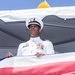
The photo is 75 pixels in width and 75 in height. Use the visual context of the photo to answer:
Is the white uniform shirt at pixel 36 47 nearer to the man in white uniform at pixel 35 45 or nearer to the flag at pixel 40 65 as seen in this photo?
the man in white uniform at pixel 35 45

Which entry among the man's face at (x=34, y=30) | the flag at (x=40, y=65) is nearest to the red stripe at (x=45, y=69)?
the flag at (x=40, y=65)

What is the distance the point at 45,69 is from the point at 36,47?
0.39 m

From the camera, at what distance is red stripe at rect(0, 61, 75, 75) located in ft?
8.50

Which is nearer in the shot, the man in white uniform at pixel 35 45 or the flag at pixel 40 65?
the flag at pixel 40 65

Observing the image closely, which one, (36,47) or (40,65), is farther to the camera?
(36,47)

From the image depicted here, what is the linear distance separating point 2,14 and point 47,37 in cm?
72

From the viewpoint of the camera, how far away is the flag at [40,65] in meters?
2.60

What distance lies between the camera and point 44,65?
105 inches

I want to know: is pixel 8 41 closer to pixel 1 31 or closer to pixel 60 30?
pixel 1 31

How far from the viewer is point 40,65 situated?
105 inches

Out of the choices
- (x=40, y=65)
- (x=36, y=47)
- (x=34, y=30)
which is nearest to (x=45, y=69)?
(x=40, y=65)

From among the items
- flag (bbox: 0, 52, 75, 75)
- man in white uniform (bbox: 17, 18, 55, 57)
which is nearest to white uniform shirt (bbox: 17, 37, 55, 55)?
man in white uniform (bbox: 17, 18, 55, 57)

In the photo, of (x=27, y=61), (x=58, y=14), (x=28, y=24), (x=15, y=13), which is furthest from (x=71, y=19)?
(x=27, y=61)

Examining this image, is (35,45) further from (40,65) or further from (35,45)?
(40,65)
